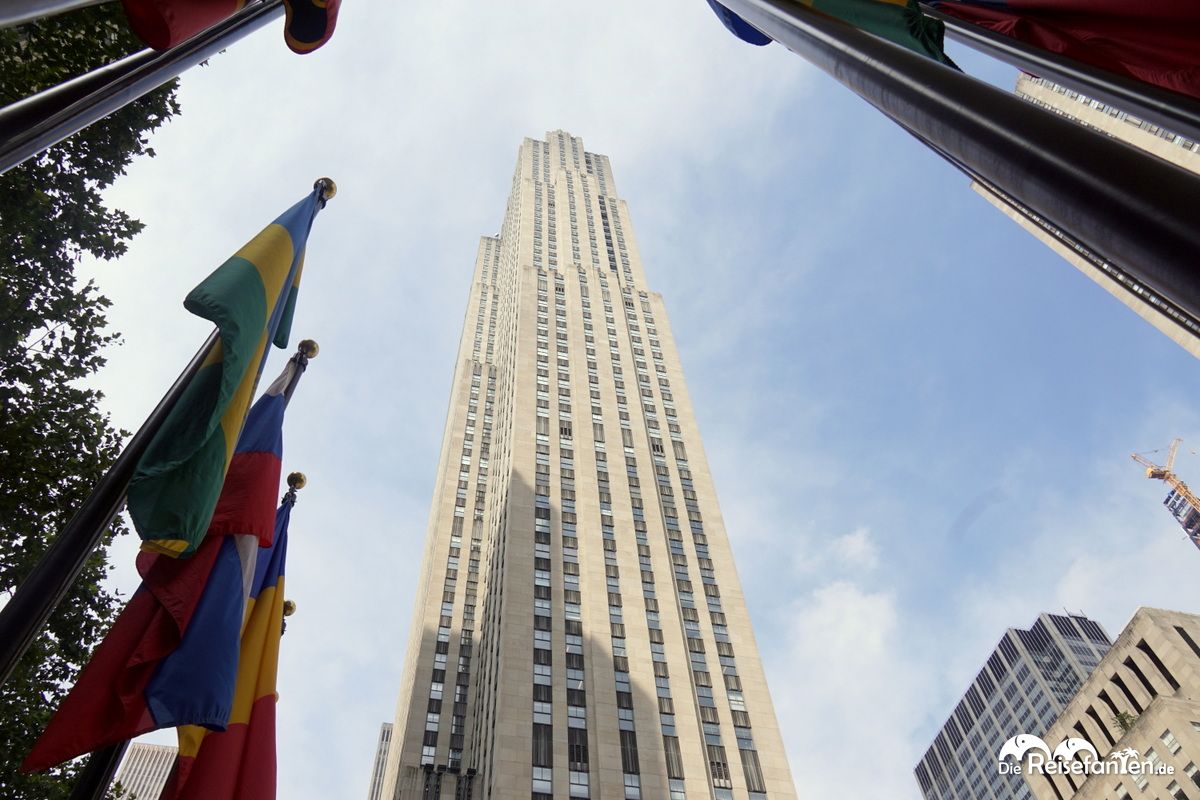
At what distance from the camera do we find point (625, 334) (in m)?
84.4

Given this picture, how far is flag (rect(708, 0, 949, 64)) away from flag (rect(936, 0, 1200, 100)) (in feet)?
3.29

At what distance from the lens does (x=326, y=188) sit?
407 inches

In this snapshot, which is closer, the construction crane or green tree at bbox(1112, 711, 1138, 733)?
green tree at bbox(1112, 711, 1138, 733)

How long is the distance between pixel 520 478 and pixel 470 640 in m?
16.9

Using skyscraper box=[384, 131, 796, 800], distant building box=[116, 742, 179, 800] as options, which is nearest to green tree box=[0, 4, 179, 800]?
skyscraper box=[384, 131, 796, 800]

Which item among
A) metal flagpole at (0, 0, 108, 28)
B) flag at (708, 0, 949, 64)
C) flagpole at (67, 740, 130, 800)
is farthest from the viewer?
flag at (708, 0, 949, 64)

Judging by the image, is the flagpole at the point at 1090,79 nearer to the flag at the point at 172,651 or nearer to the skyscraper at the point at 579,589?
the flag at the point at 172,651

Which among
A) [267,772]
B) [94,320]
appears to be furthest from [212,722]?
[94,320]

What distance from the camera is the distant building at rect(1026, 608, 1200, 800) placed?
2076 inches

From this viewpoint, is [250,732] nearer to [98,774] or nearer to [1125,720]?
[98,774]

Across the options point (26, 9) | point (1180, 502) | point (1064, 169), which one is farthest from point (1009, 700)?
point (26, 9)

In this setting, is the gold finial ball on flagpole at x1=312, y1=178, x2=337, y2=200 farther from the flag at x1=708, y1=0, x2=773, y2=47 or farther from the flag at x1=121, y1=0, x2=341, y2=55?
the flag at x1=708, y1=0, x2=773, y2=47

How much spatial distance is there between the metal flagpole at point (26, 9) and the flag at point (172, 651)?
4964 millimetres

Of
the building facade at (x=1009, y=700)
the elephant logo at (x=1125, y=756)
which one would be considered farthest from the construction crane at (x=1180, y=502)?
the elephant logo at (x=1125, y=756)
